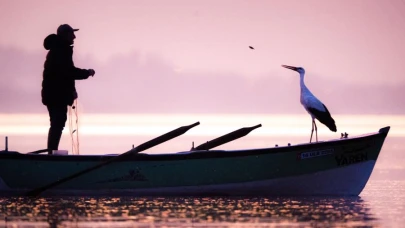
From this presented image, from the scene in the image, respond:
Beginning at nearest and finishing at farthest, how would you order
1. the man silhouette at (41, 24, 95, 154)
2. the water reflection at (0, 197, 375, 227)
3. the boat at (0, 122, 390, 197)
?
1. the water reflection at (0, 197, 375, 227)
2. the boat at (0, 122, 390, 197)
3. the man silhouette at (41, 24, 95, 154)

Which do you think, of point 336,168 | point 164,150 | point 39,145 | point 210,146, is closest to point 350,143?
point 336,168

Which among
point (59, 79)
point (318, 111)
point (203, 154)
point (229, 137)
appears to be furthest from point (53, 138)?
point (318, 111)

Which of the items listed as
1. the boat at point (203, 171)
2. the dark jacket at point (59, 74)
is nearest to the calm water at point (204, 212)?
the boat at point (203, 171)

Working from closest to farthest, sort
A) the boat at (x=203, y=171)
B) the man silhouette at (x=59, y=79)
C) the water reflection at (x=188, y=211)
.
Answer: the water reflection at (x=188, y=211)
the boat at (x=203, y=171)
the man silhouette at (x=59, y=79)

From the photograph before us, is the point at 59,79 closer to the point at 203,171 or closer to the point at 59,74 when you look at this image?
the point at 59,74

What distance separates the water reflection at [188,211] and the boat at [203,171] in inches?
16.9

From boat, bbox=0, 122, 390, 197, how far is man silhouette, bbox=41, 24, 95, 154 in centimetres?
70

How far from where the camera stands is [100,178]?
26.9m

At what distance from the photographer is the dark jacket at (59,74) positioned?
26.9 meters

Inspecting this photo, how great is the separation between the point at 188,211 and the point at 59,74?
4.48 m

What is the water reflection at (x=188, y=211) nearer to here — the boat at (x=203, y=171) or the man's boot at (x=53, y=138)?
the boat at (x=203, y=171)

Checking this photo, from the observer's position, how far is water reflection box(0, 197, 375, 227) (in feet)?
74.0

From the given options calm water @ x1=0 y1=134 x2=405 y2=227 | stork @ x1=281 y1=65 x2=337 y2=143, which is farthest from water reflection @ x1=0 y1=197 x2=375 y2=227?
stork @ x1=281 y1=65 x2=337 y2=143

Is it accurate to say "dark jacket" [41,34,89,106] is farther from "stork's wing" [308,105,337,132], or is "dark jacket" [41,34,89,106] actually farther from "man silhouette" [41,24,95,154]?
"stork's wing" [308,105,337,132]
